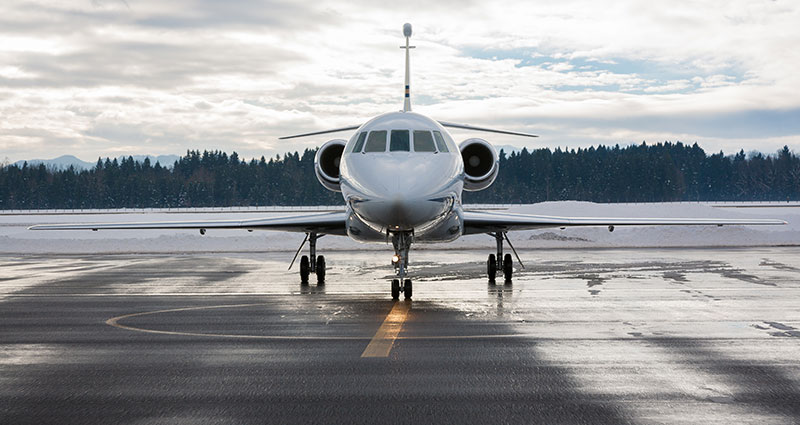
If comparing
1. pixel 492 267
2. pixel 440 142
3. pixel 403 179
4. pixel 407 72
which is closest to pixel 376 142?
pixel 440 142

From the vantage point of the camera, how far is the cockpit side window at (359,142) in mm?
12961

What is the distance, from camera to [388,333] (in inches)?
364

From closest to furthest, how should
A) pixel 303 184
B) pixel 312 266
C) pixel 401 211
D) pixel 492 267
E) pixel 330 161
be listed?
pixel 401 211 → pixel 492 267 → pixel 330 161 → pixel 312 266 → pixel 303 184

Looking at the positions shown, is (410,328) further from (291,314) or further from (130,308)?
(130,308)

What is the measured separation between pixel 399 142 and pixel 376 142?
411mm

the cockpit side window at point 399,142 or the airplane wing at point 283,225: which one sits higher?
the cockpit side window at point 399,142

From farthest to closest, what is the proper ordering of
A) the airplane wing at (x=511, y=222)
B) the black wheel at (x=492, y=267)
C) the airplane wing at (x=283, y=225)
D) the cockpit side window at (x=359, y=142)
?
the black wheel at (x=492, y=267) < the airplane wing at (x=283, y=225) < the airplane wing at (x=511, y=222) < the cockpit side window at (x=359, y=142)

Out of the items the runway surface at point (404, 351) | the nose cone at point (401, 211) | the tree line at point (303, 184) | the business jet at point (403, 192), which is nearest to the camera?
the runway surface at point (404, 351)

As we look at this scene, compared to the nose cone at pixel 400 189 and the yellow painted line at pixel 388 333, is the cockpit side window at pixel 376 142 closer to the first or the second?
the nose cone at pixel 400 189

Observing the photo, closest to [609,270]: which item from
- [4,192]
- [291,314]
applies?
[291,314]

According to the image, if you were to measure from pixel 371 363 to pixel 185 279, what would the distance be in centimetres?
1067

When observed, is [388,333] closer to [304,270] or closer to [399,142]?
[399,142]

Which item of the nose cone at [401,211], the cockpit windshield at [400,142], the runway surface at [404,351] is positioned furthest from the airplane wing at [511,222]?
the nose cone at [401,211]

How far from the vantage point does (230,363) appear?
7383 mm
